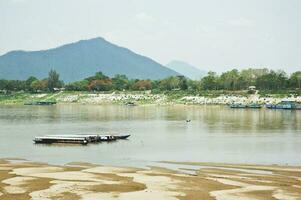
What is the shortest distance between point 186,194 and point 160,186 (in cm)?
354

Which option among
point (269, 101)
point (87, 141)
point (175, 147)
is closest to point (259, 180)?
point (175, 147)

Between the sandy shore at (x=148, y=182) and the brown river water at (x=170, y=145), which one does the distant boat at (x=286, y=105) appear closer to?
the brown river water at (x=170, y=145)

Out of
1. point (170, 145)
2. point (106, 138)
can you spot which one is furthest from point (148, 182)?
point (106, 138)

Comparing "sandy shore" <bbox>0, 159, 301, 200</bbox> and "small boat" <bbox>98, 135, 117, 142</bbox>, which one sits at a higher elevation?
"small boat" <bbox>98, 135, 117, 142</bbox>

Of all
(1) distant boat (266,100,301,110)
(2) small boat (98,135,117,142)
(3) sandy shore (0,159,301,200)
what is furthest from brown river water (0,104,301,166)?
(1) distant boat (266,100,301,110)

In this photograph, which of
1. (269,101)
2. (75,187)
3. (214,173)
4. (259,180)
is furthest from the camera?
(269,101)

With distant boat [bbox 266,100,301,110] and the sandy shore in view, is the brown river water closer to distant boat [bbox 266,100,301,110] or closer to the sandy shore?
the sandy shore

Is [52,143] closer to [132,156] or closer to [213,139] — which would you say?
[132,156]

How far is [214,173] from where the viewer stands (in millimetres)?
50656

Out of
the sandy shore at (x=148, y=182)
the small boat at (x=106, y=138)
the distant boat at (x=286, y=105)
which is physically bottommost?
the sandy shore at (x=148, y=182)

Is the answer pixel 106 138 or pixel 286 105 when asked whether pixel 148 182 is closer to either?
pixel 106 138

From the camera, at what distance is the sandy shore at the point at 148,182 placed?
39.2 metres

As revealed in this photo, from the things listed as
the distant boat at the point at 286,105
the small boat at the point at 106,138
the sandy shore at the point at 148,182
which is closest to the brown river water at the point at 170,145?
the small boat at the point at 106,138

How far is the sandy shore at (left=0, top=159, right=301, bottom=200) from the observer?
39.2 m
